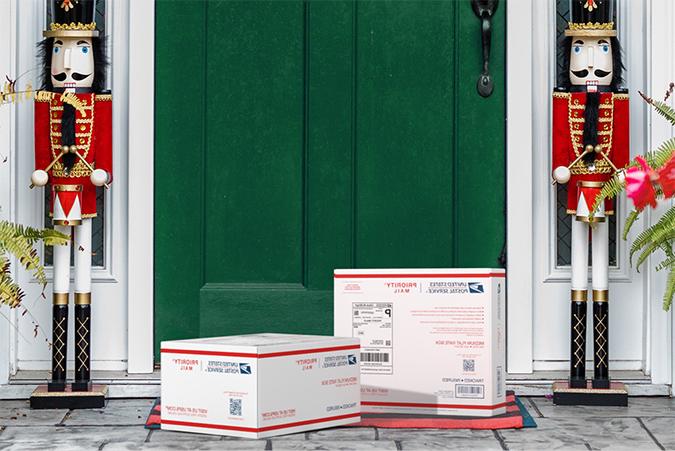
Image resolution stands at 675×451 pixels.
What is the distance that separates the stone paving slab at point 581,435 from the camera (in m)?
2.56

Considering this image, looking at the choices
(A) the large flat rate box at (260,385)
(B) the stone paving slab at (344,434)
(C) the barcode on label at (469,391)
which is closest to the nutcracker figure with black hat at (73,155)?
(A) the large flat rate box at (260,385)

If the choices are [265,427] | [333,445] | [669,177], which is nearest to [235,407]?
[265,427]

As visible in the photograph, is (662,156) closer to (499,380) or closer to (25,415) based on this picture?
(499,380)

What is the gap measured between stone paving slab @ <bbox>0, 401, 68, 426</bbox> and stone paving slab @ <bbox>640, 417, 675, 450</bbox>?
1.66m

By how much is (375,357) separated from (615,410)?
2.57ft

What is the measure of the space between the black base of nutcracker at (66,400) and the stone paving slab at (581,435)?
126cm

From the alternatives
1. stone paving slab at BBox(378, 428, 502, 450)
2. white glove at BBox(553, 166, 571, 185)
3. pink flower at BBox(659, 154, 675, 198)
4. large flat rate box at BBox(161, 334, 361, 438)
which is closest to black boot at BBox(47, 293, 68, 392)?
large flat rate box at BBox(161, 334, 361, 438)

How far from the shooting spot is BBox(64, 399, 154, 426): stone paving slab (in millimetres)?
2908

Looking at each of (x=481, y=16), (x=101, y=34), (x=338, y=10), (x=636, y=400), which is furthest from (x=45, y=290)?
(x=636, y=400)

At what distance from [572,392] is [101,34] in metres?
1.96

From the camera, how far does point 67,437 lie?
2.69 m

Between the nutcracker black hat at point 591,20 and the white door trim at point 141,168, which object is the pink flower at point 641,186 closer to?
the nutcracker black hat at point 591,20

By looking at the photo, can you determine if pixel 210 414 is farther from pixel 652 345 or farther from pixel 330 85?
pixel 652 345

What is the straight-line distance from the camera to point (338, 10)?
3518 millimetres
